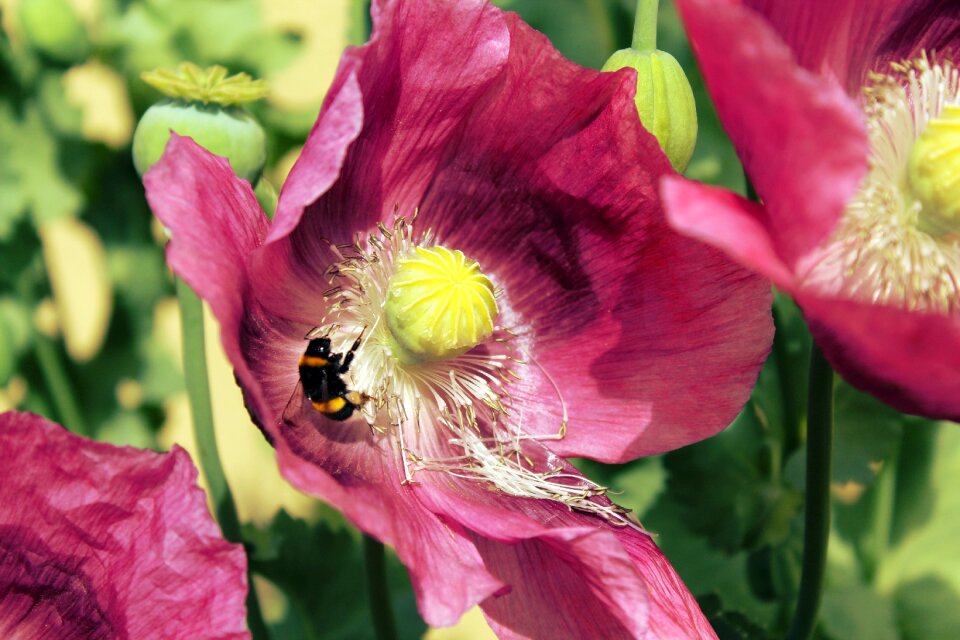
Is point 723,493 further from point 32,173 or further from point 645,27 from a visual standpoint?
point 32,173

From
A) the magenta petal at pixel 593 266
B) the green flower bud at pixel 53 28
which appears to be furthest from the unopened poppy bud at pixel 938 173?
the green flower bud at pixel 53 28

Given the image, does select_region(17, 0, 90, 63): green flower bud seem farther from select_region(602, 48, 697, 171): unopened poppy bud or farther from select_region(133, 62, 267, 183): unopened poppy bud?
select_region(602, 48, 697, 171): unopened poppy bud

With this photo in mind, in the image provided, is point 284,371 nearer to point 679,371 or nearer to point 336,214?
point 336,214

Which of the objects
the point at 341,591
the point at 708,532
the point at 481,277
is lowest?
the point at 341,591

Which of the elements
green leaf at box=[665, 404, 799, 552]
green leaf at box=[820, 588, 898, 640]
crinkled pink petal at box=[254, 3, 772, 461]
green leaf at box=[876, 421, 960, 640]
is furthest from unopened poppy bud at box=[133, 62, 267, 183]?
green leaf at box=[876, 421, 960, 640]

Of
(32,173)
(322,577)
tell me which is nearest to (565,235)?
(322,577)

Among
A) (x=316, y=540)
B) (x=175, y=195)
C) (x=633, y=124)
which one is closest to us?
(x=175, y=195)

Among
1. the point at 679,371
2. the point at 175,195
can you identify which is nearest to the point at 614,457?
the point at 679,371
